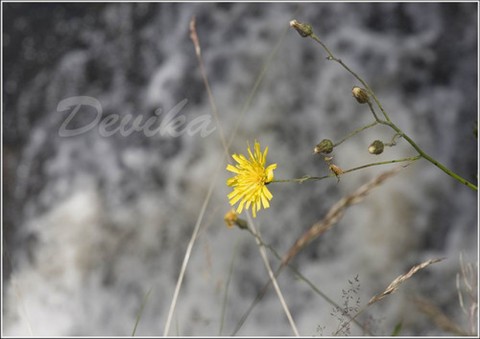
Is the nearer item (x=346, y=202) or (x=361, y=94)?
(x=346, y=202)

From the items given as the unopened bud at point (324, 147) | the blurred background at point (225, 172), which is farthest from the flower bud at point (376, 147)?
the blurred background at point (225, 172)

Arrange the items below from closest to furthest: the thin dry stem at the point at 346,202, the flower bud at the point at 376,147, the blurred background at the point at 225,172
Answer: the thin dry stem at the point at 346,202, the flower bud at the point at 376,147, the blurred background at the point at 225,172

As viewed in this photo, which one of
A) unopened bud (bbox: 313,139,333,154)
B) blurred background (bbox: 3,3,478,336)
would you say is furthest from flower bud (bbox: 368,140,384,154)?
blurred background (bbox: 3,3,478,336)

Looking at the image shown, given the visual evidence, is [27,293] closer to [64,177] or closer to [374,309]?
[64,177]

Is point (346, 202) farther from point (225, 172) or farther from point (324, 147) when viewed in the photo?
point (225, 172)

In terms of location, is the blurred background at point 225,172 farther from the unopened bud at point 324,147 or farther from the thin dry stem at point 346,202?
the thin dry stem at point 346,202

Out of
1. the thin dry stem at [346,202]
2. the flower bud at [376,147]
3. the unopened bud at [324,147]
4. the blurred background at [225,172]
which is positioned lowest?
the thin dry stem at [346,202]

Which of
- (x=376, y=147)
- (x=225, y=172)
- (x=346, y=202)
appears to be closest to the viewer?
(x=346, y=202)

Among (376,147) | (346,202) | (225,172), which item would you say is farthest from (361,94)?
(225,172)

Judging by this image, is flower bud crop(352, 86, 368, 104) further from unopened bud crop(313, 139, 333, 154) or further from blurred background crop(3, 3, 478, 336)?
blurred background crop(3, 3, 478, 336)
